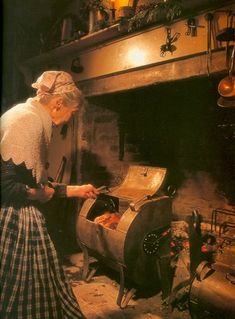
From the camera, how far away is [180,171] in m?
5.35

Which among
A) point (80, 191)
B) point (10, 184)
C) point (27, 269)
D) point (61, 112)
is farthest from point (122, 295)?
point (61, 112)

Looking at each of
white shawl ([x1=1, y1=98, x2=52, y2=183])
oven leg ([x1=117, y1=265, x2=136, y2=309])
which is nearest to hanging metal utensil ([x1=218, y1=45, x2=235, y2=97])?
white shawl ([x1=1, y1=98, x2=52, y2=183])

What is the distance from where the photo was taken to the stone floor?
379cm

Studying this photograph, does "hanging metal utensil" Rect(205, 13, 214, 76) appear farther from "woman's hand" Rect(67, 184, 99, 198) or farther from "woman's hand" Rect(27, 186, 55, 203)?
"woman's hand" Rect(27, 186, 55, 203)

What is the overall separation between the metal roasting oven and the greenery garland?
2067 millimetres

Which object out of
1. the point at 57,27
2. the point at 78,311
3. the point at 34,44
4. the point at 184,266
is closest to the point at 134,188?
the point at 184,266

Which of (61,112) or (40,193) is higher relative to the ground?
(61,112)

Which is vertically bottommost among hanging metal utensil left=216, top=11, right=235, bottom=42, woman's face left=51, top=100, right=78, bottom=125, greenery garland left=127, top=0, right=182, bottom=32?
woman's face left=51, top=100, right=78, bottom=125

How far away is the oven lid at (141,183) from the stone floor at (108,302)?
4.32ft

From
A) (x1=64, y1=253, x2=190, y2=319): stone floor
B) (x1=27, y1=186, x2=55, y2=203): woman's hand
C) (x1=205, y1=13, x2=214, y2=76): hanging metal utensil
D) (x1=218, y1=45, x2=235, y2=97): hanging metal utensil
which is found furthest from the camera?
(x1=205, y1=13, x2=214, y2=76): hanging metal utensil

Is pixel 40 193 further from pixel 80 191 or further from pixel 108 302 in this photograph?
pixel 108 302

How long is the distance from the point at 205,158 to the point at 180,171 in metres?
0.52

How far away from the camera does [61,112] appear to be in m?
2.79

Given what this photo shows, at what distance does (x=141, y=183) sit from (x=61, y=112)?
6.79 ft
